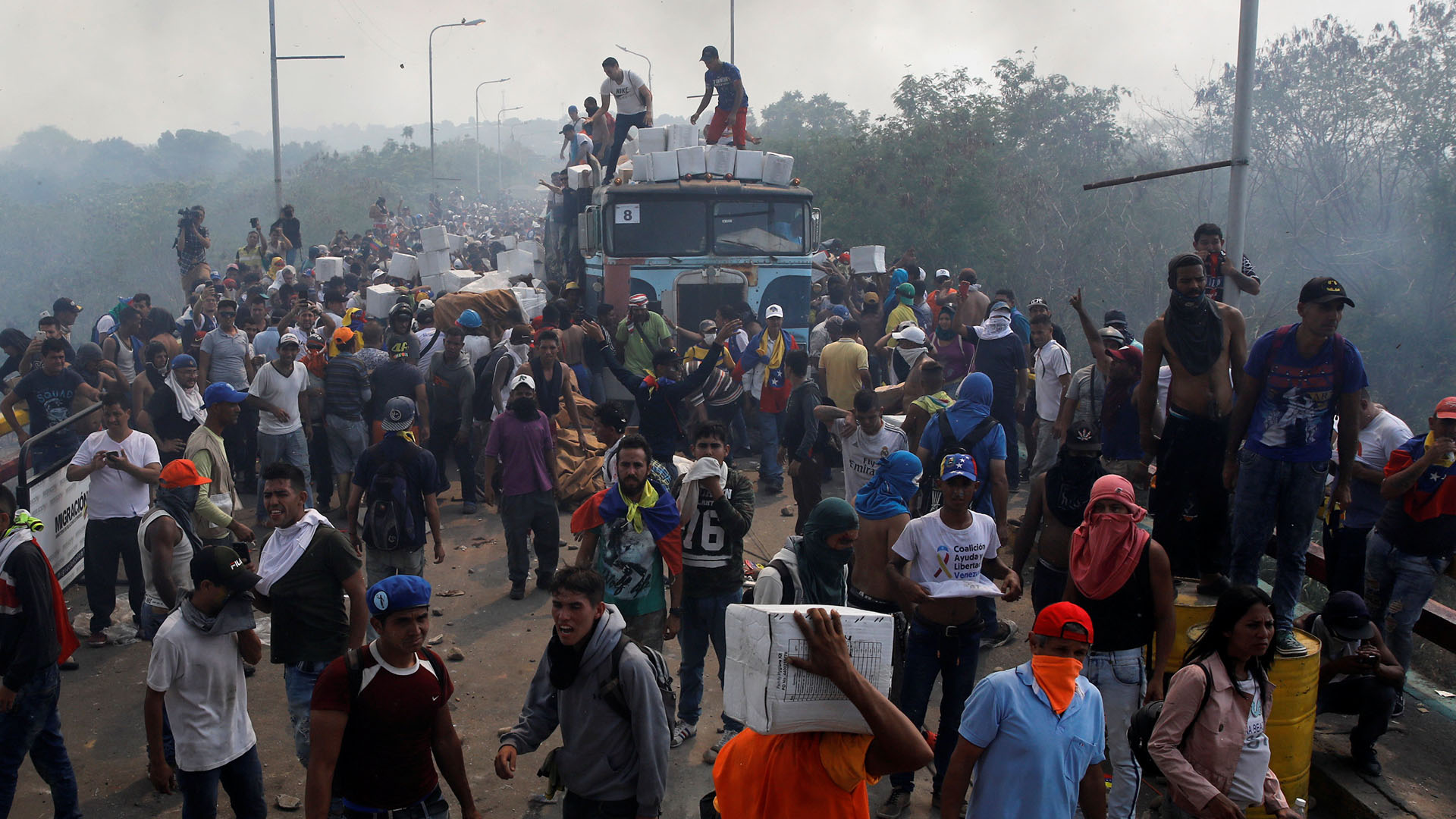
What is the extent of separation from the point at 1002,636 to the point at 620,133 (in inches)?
382

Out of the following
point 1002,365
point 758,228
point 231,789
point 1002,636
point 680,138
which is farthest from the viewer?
point 680,138

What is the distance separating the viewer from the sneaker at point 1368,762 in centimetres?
502

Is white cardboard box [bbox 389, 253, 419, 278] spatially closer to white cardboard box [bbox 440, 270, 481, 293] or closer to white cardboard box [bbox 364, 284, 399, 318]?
white cardboard box [bbox 440, 270, 481, 293]

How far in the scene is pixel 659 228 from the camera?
12461 mm

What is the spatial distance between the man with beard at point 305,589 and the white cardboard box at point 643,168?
8333 millimetres

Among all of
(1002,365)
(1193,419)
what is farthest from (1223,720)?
(1002,365)

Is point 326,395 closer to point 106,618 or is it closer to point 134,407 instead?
point 134,407

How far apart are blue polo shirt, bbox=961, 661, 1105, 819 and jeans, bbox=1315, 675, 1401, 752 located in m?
2.47

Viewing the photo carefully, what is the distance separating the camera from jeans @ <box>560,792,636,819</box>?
3631 mm

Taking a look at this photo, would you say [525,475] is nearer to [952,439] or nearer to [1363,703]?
A: [952,439]

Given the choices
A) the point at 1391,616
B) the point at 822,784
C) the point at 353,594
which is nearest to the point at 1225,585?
the point at 1391,616

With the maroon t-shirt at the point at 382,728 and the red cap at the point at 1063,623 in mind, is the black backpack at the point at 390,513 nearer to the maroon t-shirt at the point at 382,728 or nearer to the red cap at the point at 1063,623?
the maroon t-shirt at the point at 382,728

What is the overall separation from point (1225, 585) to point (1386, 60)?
2475cm

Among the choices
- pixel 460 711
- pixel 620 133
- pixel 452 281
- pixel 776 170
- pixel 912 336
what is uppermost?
pixel 620 133
